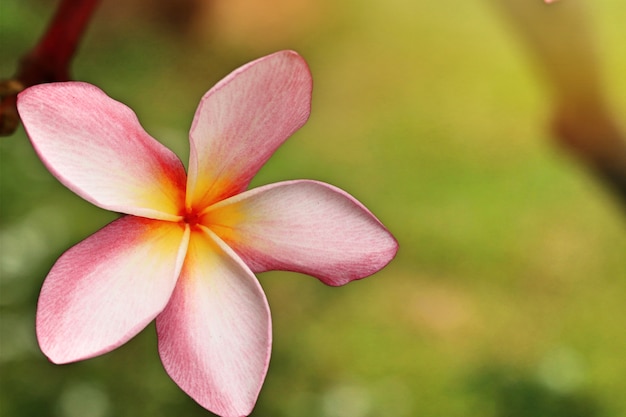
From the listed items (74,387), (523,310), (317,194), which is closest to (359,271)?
(317,194)

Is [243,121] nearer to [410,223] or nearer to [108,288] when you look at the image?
[108,288]

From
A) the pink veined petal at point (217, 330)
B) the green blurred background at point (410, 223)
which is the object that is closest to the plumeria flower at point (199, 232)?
the pink veined petal at point (217, 330)

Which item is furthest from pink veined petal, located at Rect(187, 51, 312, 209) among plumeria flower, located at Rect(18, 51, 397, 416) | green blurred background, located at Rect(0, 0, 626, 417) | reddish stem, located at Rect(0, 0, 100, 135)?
green blurred background, located at Rect(0, 0, 626, 417)

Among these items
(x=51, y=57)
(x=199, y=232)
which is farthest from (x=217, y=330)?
(x=51, y=57)

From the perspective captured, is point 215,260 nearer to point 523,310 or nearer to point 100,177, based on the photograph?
point 100,177

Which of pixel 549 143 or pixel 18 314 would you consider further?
pixel 18 314

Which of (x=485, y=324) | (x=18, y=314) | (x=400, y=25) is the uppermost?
(x=400, y=25)

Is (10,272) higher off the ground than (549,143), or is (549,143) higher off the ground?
(549,143)

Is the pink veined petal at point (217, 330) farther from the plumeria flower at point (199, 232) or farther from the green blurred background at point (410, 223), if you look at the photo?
the green blurred background at point (410, 223)
